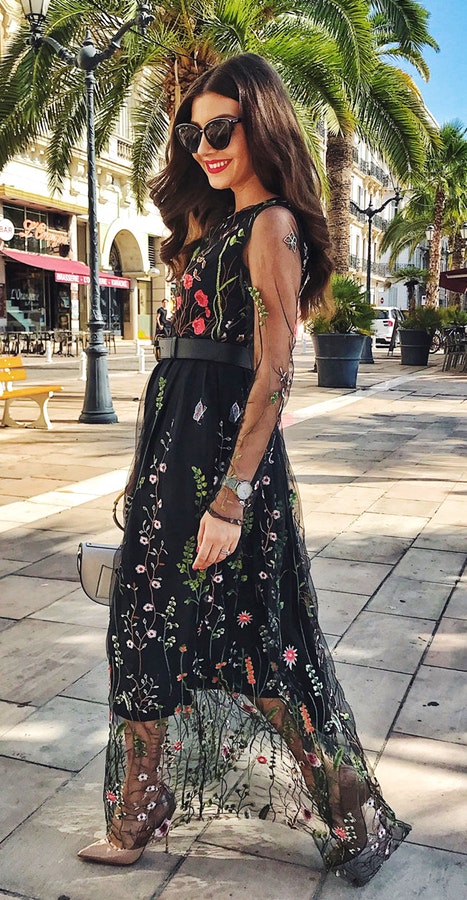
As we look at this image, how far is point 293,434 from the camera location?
9320mm

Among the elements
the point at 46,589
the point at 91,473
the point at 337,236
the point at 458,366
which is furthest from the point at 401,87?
the point at 46,589

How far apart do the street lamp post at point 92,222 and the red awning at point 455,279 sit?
14.0 metres

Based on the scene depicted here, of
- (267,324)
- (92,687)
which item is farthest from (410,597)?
(267,324)

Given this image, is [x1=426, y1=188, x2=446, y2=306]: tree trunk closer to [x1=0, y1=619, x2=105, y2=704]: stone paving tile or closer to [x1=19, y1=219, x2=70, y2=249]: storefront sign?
[x1=19, y1=219, x2=70, y2=249]: storefront sign

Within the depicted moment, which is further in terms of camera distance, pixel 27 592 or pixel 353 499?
pixel 353 499

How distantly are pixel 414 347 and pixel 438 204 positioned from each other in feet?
35.2

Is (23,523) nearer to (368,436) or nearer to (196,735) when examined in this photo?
(196,735)

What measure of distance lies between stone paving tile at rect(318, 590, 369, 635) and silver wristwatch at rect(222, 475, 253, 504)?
1957 millimetres

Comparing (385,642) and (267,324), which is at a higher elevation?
(267,324)

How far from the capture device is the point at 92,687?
3.00m

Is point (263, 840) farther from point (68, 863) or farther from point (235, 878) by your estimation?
point (68, 863)

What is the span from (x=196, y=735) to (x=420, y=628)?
1.79 metres

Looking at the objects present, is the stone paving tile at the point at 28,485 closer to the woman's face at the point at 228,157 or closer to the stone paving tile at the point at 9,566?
the stone paving tile at the point at 9,566

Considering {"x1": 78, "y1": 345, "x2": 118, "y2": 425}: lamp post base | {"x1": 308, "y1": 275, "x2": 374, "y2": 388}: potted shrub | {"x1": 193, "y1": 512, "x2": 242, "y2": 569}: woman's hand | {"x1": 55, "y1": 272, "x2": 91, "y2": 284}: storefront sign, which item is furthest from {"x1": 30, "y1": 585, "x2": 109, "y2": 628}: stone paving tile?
{"x1": 55, "y1": 272, "x2": 91, "y2": 284}: storefront sign
